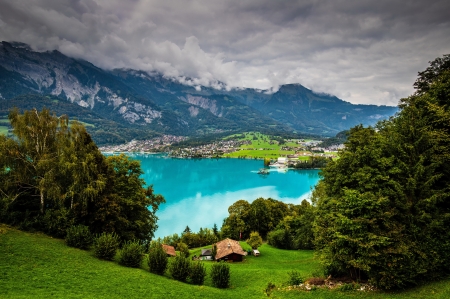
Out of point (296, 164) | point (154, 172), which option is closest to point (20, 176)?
point (154, 172)

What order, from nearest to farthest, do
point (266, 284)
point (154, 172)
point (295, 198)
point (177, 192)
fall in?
point (266, 284) → point (295, 198) → point (177, 192) → point (154, 172)

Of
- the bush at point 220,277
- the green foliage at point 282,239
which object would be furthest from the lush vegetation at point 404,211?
the green foliage at point 282,239

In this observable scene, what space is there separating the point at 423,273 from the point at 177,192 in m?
82.3

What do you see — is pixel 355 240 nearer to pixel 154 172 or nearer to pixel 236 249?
pixel 236 249

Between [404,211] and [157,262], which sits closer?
[404,211]

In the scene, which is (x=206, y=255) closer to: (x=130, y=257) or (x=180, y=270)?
(x=180, y=270)

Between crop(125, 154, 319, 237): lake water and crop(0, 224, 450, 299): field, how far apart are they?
36.7 meters

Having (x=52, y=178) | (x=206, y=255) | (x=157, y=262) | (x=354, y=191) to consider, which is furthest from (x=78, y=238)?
(x=354, y=191)

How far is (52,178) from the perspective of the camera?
17797 millimetres

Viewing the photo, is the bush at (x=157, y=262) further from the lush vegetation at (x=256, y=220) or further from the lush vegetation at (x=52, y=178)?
the lush vegetation at (x=256, y=220)

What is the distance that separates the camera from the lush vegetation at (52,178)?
17.5m

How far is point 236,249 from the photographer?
1097 inches

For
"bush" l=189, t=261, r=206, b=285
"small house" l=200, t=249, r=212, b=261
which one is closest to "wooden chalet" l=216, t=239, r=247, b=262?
"small house" l=200, t=249, r=212, b=261

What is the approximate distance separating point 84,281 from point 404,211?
17.5 meters
